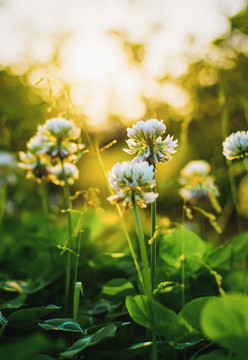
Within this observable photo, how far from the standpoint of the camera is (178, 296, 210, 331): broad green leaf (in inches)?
26.9

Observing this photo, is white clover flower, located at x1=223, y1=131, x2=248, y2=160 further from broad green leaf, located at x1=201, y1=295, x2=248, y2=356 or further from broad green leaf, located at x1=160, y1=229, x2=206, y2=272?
broad green leaf, located at x1=201, y1=295, x2=248, y2=356

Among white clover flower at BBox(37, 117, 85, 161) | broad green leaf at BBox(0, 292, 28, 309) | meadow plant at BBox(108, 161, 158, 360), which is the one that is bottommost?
broad green leaf at BBox(0, 292, 28, 309)

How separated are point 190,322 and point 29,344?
1.27 ft

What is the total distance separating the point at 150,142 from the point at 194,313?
371 millimetres

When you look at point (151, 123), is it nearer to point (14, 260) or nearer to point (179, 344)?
point (179, 344)

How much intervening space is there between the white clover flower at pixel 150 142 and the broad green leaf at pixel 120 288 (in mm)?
340

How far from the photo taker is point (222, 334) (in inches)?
18.0

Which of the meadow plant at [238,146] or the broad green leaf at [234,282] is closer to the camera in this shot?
the meadow plant at [238,146]

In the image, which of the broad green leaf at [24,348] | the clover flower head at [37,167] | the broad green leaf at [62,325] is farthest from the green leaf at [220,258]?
the broad green leaf at [24,348]

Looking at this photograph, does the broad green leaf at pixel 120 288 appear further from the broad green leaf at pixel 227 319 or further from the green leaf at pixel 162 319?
the broad green leaf at pixel 227 319

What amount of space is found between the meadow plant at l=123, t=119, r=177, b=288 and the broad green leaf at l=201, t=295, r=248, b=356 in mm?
305

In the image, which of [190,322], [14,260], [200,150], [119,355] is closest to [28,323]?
[119,355]

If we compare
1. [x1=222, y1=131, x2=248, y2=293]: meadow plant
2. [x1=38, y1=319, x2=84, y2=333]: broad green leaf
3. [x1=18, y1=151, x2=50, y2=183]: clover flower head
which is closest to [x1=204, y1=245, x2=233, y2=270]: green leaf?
[x1=222, y1=131, x2=248, y2=293]: meadow plant

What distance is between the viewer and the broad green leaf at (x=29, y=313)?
72 centimetres
